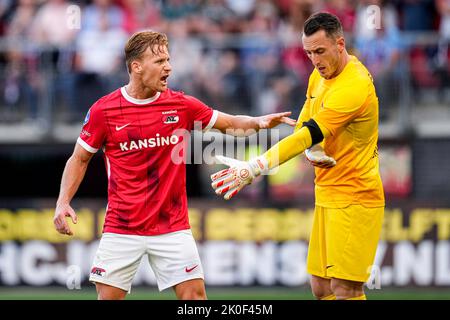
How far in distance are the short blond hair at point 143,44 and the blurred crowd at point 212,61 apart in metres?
6.14

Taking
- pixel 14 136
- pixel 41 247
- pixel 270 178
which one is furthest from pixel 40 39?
pixel 270 178

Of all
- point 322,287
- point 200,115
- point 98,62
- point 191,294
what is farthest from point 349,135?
point 98,62

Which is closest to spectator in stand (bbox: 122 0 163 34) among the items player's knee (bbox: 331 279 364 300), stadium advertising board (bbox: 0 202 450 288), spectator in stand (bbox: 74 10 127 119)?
spectator in stand (bbox: 74 10 127 119)

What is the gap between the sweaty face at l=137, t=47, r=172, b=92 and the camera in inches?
310

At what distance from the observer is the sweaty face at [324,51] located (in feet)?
25.5

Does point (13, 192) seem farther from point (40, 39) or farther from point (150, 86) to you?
point (150, 86)

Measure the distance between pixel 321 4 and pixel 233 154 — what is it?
2.77 metres

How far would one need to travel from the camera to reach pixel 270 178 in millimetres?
14516

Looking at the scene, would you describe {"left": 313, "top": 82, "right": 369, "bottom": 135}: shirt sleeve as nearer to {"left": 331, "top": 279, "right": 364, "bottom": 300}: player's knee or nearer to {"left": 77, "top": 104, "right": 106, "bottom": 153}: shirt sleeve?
{"left": 331, "top": 279, "right": 364, "bottom": 300}: player's knee

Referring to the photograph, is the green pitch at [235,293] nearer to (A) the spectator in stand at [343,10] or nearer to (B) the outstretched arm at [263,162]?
(A) the spectator in stand at [343,10]

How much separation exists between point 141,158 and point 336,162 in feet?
5.16
